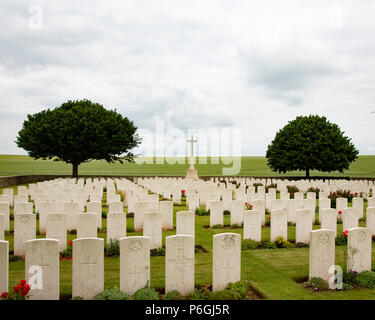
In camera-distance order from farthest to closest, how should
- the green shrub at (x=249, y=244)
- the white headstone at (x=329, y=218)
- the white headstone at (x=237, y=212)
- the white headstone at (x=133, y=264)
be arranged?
the white headstone at (x=237, y=212) → the white headstone at (x=329, y=218) → the green shrub at (x=249, y=244) → the white headstone at (x=133, y=264)

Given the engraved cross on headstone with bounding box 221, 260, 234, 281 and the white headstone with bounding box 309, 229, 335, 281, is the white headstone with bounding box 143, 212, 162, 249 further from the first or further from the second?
the white headstone with bounding box 309, 229, 335, 281

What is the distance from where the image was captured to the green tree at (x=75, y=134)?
33.9m

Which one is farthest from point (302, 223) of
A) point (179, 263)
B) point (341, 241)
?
point (179, 263)

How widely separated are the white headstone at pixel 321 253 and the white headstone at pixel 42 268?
443 cm

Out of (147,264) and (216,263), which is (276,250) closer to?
(216,263)

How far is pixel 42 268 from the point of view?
5.19 metres

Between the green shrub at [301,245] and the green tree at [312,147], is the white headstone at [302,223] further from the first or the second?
the green tree at [312,147]

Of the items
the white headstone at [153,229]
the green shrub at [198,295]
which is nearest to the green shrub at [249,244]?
the white headstone at [153,229]

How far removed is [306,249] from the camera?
8758 millimetres

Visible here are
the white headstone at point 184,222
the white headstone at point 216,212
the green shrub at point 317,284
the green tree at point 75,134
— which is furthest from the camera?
the green tree at point 75,134

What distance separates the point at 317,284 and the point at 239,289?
59.4 inches

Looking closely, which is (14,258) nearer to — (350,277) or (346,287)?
(346,287)
